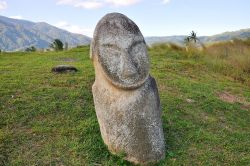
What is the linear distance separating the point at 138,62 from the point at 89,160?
5.91ft

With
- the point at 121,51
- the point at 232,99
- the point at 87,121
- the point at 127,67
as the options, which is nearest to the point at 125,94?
the point at 127,67

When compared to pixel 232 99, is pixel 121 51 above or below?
above

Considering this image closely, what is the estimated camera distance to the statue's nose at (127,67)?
22.4ft

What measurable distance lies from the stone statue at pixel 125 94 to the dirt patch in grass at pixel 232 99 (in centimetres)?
472

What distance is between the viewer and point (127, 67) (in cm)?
683

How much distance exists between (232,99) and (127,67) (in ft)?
18.6

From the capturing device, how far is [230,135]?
8.55 metres

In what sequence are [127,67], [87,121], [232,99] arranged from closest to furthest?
1. [127,67]
2. [87,121]
3. [232,99]

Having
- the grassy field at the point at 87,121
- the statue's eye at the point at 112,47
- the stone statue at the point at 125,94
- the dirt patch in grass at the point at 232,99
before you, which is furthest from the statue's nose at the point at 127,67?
the dirt patch in grass at the point at 232,99

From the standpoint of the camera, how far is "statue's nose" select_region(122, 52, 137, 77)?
22.4 ft

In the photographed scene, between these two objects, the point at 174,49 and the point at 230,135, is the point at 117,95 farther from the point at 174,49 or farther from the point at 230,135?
the point at 174,49

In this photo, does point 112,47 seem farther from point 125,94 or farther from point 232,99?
point 232,99

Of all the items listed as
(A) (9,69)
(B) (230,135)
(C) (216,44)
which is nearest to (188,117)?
(B) (230,135)

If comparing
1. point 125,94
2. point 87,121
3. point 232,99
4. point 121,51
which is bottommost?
point 232,99
